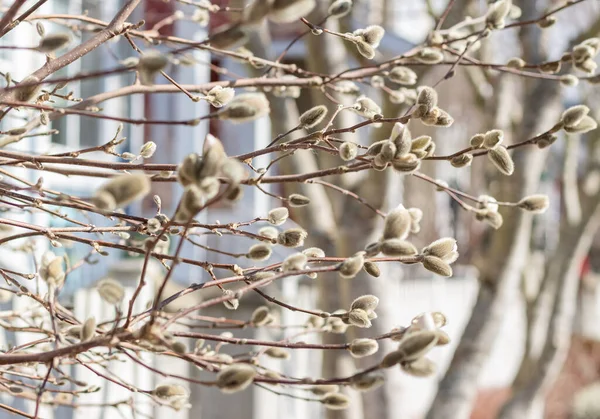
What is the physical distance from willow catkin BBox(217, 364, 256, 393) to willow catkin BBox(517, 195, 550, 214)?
1.54ft

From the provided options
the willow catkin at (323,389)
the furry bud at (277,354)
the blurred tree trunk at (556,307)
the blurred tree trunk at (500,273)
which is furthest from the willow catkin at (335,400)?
the blurred tree trunk at (556,307)

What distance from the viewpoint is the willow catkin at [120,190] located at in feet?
1.72

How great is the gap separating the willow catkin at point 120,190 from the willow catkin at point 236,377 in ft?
0.52

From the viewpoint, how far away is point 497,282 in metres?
2.52

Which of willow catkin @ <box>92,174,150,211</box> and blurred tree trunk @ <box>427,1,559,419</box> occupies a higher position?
blurred tree trunk @ <box>427,1,559,419</box>

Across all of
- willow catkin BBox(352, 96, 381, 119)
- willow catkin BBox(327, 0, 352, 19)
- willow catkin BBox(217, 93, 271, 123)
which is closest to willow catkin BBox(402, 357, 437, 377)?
willow catkin BBox(217, 93, 271, 123)

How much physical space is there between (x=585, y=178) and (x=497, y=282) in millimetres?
1350

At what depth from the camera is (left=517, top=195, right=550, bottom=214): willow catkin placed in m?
0.89

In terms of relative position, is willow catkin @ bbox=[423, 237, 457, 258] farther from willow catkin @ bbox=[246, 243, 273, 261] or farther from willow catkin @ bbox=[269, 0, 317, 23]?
willow catkin @ bbox=[269, 0, 317, 23]

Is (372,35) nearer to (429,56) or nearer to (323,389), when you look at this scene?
(429,56)

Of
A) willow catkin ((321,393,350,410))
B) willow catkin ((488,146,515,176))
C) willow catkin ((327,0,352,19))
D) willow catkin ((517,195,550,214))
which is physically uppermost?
willow catkin ((327,0,352,19))

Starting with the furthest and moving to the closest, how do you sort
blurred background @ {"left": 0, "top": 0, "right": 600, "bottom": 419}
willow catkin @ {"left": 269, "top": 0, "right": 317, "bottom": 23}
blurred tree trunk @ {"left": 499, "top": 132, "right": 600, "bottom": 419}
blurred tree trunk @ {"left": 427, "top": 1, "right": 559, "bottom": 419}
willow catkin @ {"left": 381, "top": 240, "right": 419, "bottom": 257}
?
blurred tree trunk @ {"left": 499, "top": 132, "right": 600, "bottom": 419} < blurred tree trunk @ {"left": 427, "top": 1, "right": 559, "bottom": 419} < blurred background @ {"left": 0, "top": 0, "right": 600, "bottom": 419} < willow catkin @ {"left": 381, "top": 240, "right": 419, "bottom": 257} < willow catkin @ {"left": 269, "top": 0, "right": 317, "bottom": 23}

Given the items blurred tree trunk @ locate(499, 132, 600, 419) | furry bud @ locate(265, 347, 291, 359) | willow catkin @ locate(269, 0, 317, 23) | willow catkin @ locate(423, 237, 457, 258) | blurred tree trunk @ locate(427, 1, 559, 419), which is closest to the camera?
willow catkin @ locate(269, 0, 317, 23)

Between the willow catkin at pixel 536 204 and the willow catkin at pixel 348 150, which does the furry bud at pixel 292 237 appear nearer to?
the willow catkin at pixel 348 150
